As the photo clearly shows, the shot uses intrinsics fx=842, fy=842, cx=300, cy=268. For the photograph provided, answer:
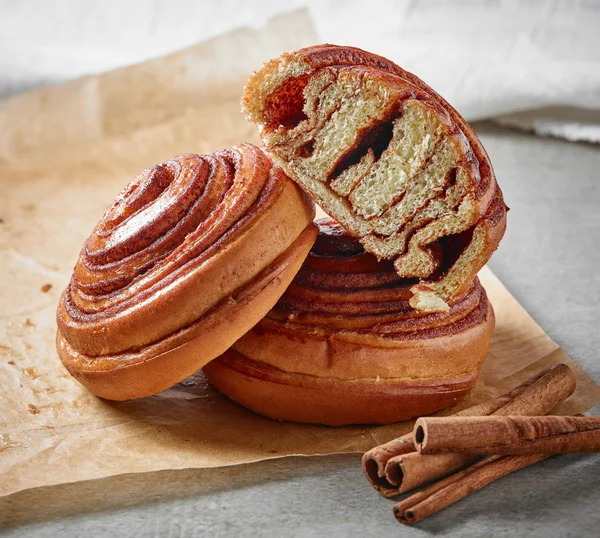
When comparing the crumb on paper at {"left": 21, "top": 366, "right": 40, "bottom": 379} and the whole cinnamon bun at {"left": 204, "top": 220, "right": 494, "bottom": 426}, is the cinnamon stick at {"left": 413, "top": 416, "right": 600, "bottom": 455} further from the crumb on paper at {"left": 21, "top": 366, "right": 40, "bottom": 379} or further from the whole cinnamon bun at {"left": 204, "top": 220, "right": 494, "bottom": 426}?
the crumb on paper at {"left": 21, "top": 366, "right": 40, "bottom": 379}

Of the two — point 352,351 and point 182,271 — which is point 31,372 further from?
point 352,351

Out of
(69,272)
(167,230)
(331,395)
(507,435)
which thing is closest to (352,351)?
(331,395)

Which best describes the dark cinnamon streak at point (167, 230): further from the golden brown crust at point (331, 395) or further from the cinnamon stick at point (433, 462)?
the cinnamon stick at point (433, 462)

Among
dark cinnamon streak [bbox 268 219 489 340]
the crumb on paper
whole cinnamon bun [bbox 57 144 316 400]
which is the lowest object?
the crumb on paper

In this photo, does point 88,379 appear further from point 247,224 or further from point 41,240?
point 41,240

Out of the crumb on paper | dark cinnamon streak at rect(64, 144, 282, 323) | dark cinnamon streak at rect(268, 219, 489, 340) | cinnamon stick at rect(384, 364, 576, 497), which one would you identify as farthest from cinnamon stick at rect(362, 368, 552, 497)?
the crumb on paper

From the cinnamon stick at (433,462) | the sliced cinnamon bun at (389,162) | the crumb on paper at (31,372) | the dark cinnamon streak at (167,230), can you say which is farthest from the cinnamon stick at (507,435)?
the crumb on paper at (31,372)
